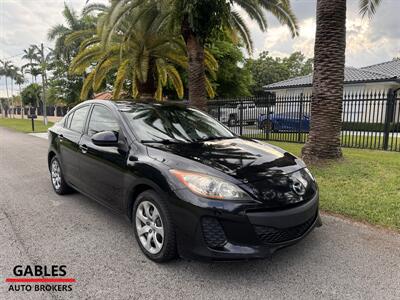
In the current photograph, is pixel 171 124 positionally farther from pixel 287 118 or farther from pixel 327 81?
pixel 287 118

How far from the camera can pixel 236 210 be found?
2605mm

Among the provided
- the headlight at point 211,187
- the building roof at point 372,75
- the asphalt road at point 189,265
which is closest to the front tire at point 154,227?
the asphalt road at point 189,265

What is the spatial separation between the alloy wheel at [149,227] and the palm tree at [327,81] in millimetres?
4423

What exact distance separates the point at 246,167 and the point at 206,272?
1089 mm

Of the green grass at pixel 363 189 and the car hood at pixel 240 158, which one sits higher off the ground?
the car hood at pixel 240 158

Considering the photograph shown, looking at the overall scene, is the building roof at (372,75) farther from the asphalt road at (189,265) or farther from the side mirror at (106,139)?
the side mirror at (106,139)

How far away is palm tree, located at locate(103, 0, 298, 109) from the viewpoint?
26.3ft

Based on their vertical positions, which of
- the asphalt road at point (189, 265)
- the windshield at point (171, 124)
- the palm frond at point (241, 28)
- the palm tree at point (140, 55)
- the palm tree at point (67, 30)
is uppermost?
the palm tree at point (67, 30)

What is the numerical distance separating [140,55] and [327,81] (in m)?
8.24

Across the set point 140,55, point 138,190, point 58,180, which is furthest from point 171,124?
point 140,55

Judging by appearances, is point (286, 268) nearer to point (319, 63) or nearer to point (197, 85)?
point (319, 63)

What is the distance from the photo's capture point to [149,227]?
315 centimetres

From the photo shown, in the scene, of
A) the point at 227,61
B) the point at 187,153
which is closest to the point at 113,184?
the point at 187,153

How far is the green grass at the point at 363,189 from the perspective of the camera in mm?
4234
